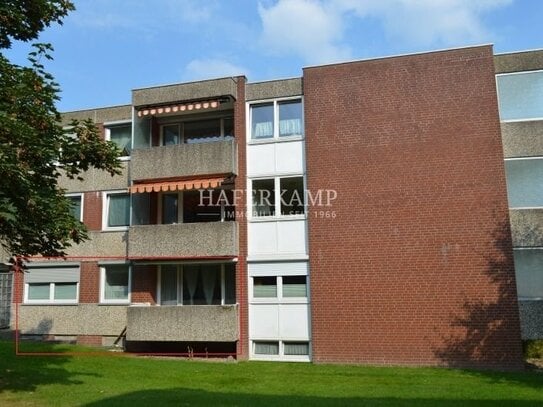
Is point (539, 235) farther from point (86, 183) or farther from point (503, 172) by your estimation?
point (86, 183)

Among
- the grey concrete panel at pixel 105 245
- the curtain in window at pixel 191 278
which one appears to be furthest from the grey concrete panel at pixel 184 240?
the curtain in window at pixel 191 278

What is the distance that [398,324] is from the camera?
17.9 metres

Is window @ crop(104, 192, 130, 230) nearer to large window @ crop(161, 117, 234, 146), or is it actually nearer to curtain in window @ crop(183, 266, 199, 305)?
large window @ crop(161, 117, 234, 146)

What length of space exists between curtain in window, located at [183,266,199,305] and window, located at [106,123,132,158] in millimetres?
5380

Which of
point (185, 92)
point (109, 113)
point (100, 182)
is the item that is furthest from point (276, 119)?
point (100, 182)

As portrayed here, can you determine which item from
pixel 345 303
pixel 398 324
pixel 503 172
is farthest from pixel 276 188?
pixel 503 172

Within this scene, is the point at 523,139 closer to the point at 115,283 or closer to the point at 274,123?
the point at 274,123

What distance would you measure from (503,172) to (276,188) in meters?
7.58

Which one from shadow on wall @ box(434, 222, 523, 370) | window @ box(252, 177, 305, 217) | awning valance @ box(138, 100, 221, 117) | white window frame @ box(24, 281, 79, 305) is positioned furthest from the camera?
white window frame @ box(24, 281, 79, 305)

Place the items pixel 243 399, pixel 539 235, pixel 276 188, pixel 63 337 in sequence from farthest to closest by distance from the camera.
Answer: pixel 63 337 → pixel 276 188 → pixel 539 235 → pixel 243 399

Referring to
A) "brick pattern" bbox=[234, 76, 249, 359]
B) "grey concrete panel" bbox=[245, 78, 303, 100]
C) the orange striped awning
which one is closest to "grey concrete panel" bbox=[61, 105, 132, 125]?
the orange striped awning

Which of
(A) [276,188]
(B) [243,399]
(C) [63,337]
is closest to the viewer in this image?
(B) [243,399]

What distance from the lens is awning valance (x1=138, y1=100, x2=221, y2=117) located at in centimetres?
2061

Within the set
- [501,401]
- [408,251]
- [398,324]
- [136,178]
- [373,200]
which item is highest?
[136,178]
